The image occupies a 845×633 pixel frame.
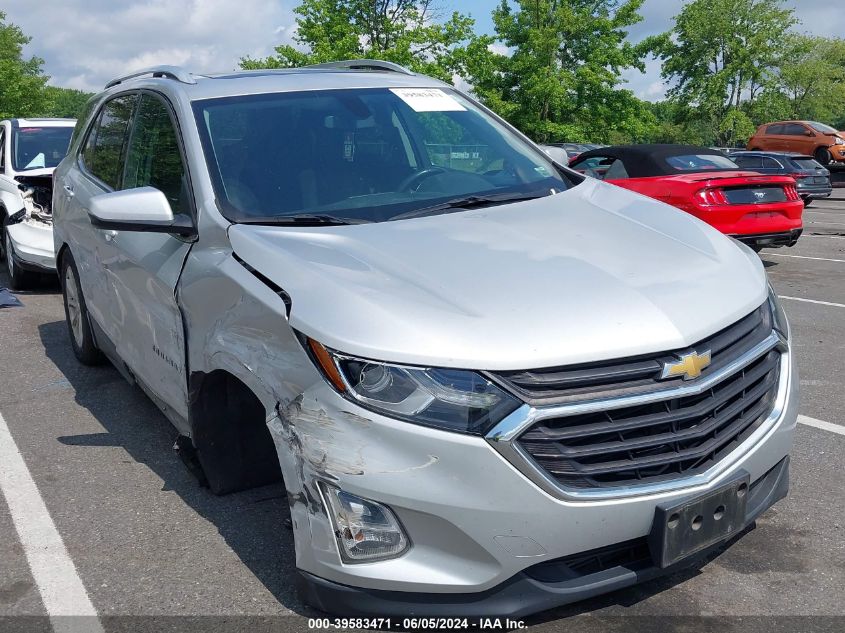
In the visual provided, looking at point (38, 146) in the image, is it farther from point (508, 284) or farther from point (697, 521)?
point (697, 521)

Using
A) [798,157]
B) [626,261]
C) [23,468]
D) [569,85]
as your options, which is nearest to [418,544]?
[626,261]

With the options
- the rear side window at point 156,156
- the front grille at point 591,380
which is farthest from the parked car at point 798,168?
the front grille at point 591,380

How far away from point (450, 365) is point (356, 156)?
1.62m

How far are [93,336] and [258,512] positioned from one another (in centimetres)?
241

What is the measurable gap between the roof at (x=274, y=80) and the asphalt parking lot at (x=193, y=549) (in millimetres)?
1763

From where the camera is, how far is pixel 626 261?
293 cm

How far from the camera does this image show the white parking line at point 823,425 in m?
4.61

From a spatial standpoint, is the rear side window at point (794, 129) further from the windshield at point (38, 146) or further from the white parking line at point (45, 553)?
the white parking line at point (45, 553)

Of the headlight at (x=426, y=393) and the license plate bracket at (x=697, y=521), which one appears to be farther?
the license plate bracket at (x=697, y=521)

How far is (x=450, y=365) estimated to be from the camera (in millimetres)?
2379

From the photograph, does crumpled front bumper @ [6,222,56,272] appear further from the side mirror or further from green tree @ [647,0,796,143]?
green tree @ [647,0,796,143]

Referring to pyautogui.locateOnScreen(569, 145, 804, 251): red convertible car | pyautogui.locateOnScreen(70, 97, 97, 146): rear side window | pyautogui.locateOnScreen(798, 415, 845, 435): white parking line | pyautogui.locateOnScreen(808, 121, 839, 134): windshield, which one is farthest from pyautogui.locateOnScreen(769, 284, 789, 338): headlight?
pyautogui.locateOnScreen(808, 121, 839, 134): windshield

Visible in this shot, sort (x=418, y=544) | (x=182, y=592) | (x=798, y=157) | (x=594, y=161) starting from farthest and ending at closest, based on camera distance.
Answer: (x=798, y=157), (x=594, y=161), (x=182, y=592), (x=418, y=544)

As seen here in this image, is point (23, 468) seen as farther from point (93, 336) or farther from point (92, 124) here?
point (92, 124)
